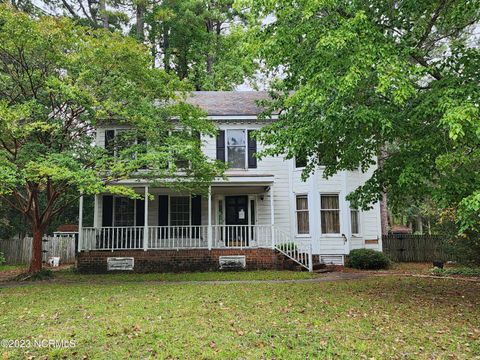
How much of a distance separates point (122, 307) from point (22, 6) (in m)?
25.6

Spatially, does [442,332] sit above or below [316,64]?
below

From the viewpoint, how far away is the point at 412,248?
19.7 metres

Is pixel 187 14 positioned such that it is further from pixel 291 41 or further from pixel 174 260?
pixel 291 41

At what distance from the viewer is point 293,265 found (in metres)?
15.1

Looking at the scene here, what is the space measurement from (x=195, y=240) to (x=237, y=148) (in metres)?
4.26

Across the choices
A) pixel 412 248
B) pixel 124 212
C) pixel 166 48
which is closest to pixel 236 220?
pixel 124 212

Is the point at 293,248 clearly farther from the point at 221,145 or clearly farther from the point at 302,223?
the point at 221,145

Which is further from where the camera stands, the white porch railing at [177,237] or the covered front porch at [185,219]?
the white porch railing at [177,237]

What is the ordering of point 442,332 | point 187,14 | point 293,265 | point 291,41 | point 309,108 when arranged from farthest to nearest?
1. point 187,14
2. point 293,265
3. point 309,108
4. point 291,41
5. point 442,332

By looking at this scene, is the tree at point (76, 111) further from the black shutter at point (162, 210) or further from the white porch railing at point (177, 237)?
the black shutter at point (162, 210)

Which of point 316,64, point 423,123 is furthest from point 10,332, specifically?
point 423,123

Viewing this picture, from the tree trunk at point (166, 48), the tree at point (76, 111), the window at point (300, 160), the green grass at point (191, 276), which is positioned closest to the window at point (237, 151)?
the window at point (300, 160)

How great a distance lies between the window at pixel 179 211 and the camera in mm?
17059

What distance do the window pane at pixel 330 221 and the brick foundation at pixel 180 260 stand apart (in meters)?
→ 2.39
